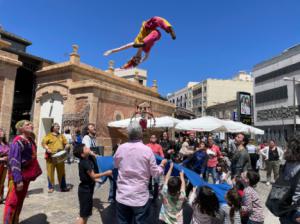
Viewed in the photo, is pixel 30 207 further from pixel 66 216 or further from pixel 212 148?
pixel 212 148

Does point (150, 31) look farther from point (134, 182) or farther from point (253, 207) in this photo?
point (253, 207)

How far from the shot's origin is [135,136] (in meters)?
3.31

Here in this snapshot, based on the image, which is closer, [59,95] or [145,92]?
[59,95]

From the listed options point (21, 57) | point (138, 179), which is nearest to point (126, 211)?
point (138, 179)

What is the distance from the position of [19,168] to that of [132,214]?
2.09 meters

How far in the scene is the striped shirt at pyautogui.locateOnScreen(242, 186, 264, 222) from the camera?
382cm

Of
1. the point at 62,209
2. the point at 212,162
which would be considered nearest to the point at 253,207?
the point at 62,209

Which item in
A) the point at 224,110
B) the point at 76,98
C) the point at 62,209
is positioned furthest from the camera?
the point at 224,110

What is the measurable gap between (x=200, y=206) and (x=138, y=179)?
3.51 ft

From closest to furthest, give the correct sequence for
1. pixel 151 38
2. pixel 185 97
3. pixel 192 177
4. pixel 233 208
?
pixel 233 208 < pixel 192 177 < pixel 151 38 < pixel 185 97

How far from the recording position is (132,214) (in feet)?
10.6

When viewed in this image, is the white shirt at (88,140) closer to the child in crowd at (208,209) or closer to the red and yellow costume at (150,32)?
the red and yellow costume at (150,32)

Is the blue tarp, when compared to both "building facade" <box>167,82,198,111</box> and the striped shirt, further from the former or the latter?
"building facade" <box>167,82,198,111</box>

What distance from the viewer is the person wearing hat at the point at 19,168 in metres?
4.04
